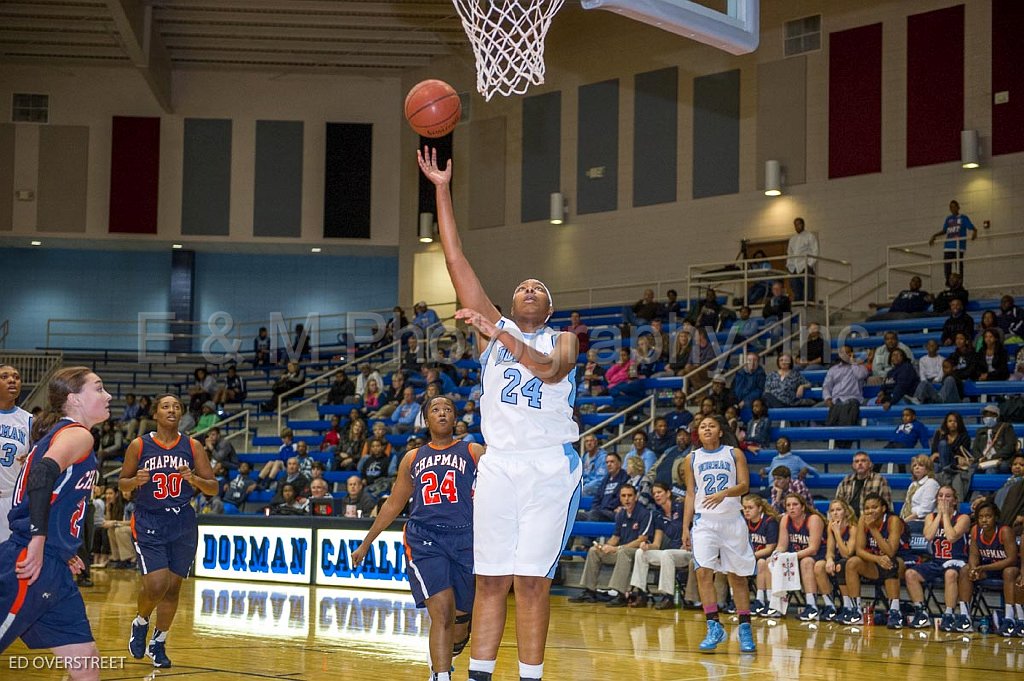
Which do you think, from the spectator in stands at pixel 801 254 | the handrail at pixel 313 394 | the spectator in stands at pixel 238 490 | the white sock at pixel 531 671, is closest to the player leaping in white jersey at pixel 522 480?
the white sock at pixel 531 671

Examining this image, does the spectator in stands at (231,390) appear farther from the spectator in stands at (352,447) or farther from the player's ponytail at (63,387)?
the player's ponytail at (63,387)

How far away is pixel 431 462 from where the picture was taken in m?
7.21

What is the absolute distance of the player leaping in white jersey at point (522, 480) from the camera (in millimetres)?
5430

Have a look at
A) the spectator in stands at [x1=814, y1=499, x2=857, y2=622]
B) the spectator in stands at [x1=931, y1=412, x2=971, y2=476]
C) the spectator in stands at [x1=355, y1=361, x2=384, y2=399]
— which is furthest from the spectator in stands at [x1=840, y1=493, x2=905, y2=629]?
the spectator in stands at [x1=355, y1=361, x2=384, y2=399]

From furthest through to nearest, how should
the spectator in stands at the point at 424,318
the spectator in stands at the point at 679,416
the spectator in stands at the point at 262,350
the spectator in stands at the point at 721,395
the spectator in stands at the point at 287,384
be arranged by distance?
1. the spectator in stands at the point at 262,350
2. the spectator in stands at the point at 287,384
3. the spectator in stands at the point at 424,318
4. the spectator in stands at the point at 721,395
5. the spectator in stands at the point at 679,416

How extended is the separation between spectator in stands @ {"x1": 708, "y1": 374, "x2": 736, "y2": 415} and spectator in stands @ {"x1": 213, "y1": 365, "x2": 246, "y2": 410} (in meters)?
11.5

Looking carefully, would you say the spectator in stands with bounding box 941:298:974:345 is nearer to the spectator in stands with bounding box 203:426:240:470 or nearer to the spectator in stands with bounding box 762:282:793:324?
the spectator in stands with bounding box 762:282:793:324

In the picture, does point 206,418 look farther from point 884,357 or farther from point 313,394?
point 884,357

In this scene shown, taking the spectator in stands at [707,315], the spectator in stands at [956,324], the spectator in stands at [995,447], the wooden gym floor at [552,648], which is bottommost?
the wooden gym floor at [552,648]

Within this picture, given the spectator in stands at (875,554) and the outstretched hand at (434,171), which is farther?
the spectator in stands at (875,554)

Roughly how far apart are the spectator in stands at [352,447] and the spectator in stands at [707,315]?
5768 mm

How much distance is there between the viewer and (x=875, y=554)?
12.0 meters

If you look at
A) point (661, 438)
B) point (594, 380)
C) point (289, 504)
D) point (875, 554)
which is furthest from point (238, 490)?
point (875, 554)

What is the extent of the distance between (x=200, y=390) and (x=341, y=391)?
3.82m
